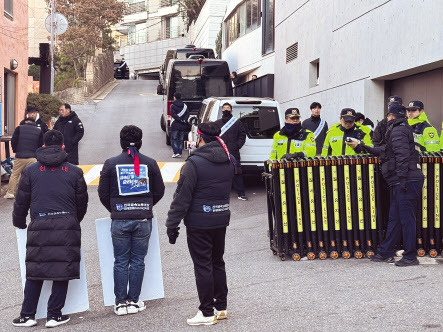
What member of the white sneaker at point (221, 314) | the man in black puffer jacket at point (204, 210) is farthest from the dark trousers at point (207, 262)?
the white sneaker at point (221, 314)

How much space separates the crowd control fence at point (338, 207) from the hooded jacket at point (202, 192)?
256 cm

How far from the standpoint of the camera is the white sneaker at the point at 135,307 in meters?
6.39

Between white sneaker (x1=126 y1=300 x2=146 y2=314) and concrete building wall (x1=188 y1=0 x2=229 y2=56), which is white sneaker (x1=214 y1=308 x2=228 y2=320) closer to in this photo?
white sneaker (x1=126 y1=300 x2=146 y2=314)

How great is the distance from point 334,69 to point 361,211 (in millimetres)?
9906

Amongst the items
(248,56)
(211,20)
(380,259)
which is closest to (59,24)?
(248,56)

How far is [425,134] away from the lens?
9.61 metres

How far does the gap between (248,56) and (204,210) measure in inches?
1071

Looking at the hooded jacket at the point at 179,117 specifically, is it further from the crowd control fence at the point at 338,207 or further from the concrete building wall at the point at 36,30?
the concrete building wall at the point at 36,30

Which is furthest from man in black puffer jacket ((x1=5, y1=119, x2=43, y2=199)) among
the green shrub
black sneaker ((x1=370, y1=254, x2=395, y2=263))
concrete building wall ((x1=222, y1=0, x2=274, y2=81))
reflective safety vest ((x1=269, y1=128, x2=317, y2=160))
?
concrete building wall ((x1=222, y1=0, x2=274, y2=81))

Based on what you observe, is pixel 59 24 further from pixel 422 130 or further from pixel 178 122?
pixel 422 130

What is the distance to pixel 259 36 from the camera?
2998 cm

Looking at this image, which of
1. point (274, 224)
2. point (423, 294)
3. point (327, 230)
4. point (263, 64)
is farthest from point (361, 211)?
point (263, 64)

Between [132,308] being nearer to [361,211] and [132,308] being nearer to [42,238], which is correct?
Answer: [42,238]

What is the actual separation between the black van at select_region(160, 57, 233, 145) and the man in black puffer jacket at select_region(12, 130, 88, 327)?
639 inches
